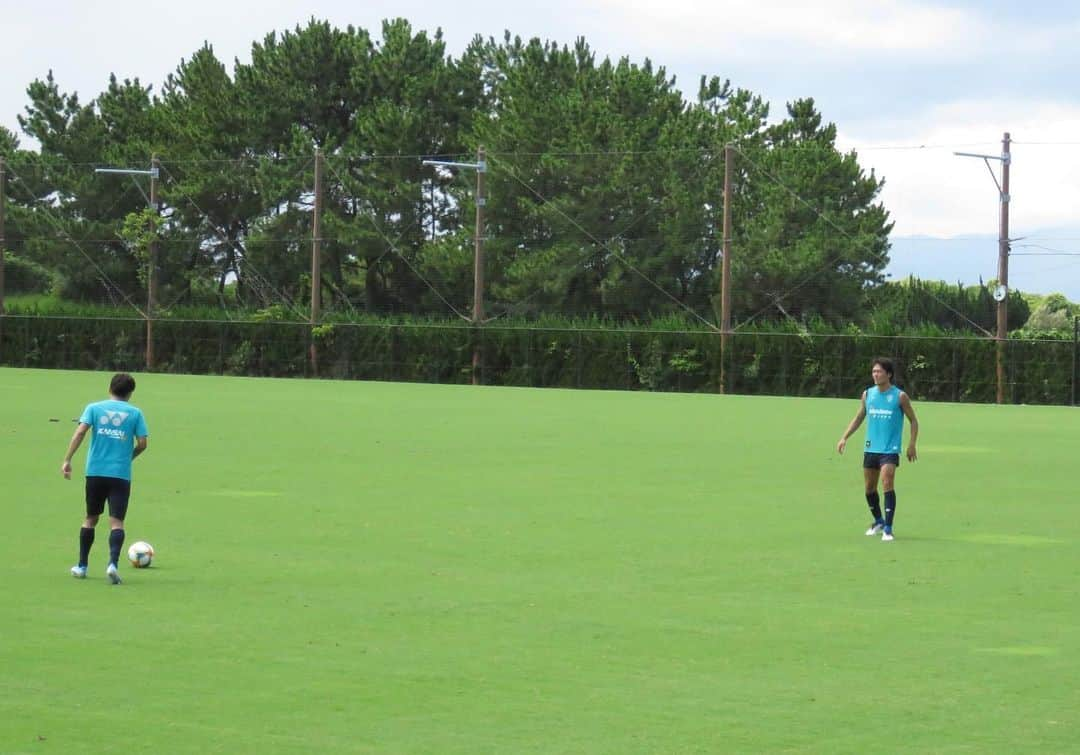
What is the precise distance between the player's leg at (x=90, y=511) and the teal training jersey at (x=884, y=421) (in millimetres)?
7163

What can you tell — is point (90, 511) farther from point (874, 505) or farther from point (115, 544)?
point (874, 505)

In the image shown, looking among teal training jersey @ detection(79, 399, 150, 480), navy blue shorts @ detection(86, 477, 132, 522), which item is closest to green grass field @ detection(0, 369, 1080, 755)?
navy blue shorts @ detection(86, 477, 132, 522)

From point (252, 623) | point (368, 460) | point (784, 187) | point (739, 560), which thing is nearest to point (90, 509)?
point (252, 623)

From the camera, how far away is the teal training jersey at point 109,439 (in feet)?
41.7

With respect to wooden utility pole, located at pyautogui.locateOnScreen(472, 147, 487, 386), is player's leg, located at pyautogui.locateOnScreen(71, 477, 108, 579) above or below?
below

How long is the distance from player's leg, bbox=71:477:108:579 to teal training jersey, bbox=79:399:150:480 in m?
0.08

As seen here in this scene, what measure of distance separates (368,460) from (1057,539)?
10749mm

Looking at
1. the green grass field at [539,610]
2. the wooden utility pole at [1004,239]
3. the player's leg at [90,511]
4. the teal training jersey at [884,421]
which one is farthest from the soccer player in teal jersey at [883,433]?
the wooden utility pole at [1004,239]

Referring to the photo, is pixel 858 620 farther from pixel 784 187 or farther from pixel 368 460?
pixel 784 187

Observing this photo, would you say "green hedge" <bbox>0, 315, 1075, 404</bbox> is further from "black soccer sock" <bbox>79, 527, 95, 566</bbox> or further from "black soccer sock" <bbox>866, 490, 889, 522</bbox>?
"black soccer sock" <bbox>79, 527, 95, 566</bbox>

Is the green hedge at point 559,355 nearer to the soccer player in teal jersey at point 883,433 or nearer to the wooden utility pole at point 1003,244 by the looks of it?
the wooden utility pole at point 1003,244

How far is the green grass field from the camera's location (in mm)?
8383

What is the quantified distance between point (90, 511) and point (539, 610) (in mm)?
3447

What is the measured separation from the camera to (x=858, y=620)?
11.5 meters
